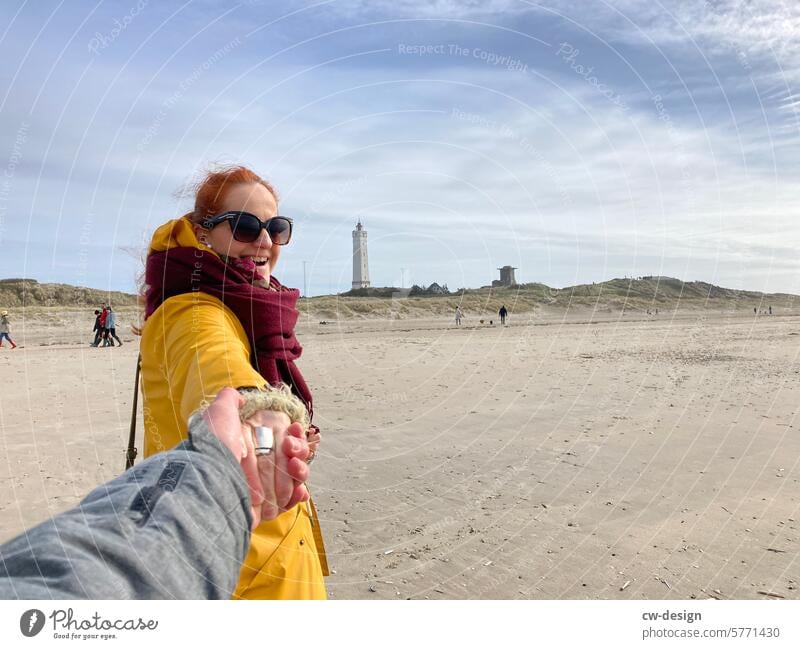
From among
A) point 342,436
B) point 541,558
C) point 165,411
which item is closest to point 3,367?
point 342,436

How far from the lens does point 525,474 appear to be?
22.7 ft

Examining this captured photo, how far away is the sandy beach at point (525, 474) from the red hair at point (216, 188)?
10.2 ft

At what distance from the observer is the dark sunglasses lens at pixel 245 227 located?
2152 mm

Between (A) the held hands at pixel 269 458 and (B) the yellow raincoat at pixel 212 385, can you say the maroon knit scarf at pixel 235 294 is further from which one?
(A) the held hands at pixel 269 458

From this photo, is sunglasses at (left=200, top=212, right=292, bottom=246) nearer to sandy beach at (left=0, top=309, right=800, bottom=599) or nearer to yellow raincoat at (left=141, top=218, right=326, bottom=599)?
yellow raincoat at (left=141, top=218, right=326, bottom=599)

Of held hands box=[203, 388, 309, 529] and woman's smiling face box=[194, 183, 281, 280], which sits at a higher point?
woman's smiling face box=[194, 183, 281, 280]

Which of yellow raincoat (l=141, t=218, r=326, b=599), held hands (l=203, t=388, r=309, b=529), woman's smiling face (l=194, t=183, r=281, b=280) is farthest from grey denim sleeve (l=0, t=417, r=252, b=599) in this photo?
woman's smiling face (l=194, t=183, r=281, b=280)

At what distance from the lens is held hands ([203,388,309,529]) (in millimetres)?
1138

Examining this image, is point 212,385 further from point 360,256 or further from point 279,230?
point 360,256

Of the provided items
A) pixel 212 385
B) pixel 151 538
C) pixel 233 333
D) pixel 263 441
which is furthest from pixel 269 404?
pixel 233 333

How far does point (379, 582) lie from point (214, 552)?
3754mm

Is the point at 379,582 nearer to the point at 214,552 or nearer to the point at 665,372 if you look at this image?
the point at 214,552

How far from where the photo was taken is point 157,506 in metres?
0.96

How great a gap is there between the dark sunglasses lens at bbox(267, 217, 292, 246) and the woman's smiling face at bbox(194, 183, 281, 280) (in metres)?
0.03
